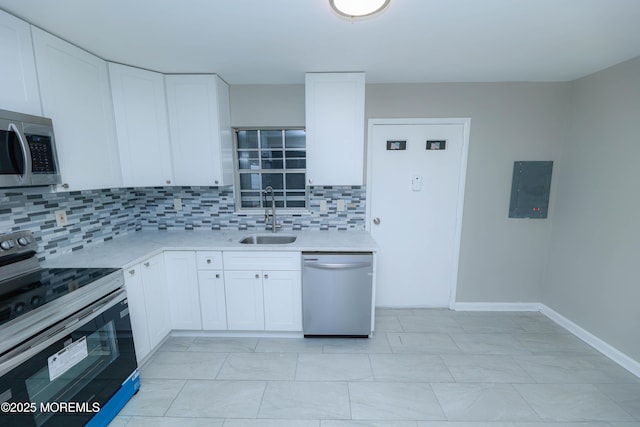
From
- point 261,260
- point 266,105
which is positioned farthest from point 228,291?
point 266,105

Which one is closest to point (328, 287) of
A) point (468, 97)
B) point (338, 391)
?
point (338, 391)

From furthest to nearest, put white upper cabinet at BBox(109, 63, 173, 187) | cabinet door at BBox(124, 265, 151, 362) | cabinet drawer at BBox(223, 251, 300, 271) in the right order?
cabinet drawer at BBox(223, 251, 300, 271), white upper cabinet at BBox(109, 63, 173, 187), cabinet door at BBox(124, 265, 151, 362)

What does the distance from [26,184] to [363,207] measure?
258 cm

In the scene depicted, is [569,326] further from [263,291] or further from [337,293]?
[263,291]

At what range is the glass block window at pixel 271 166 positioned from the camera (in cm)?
293

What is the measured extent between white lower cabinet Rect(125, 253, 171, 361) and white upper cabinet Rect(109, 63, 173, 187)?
788 mm

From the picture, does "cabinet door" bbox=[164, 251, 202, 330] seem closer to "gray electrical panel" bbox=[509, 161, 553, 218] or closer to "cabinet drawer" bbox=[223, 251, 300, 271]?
"cabinet drawer" bbox=[223, 251, 300, 271]

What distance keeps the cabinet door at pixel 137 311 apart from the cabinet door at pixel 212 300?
0.45 meters

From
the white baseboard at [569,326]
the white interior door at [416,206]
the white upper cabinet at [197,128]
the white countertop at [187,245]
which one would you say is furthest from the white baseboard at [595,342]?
the white upper cabinet at [197,128]

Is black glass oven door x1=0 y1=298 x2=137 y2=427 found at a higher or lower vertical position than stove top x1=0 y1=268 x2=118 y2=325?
lower

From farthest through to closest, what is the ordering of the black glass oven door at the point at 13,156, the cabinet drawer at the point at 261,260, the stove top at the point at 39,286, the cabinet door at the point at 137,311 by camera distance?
1. the cabinet drawer at the point at 261,260
2. the cabinet door at the point at 137,311
3. the black glass oven door at the point at 13,156
4. the stove top at the point at 39,286

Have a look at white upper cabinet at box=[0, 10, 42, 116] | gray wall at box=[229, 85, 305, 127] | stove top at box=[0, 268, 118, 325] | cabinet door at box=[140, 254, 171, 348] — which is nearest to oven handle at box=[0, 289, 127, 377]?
stove top at box=[0, 268, 118, 325]

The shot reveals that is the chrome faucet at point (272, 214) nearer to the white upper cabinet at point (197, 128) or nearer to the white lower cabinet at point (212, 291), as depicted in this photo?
the white upper cabinet at point (197, 128)

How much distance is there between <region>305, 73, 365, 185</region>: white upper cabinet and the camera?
94.0 inches
